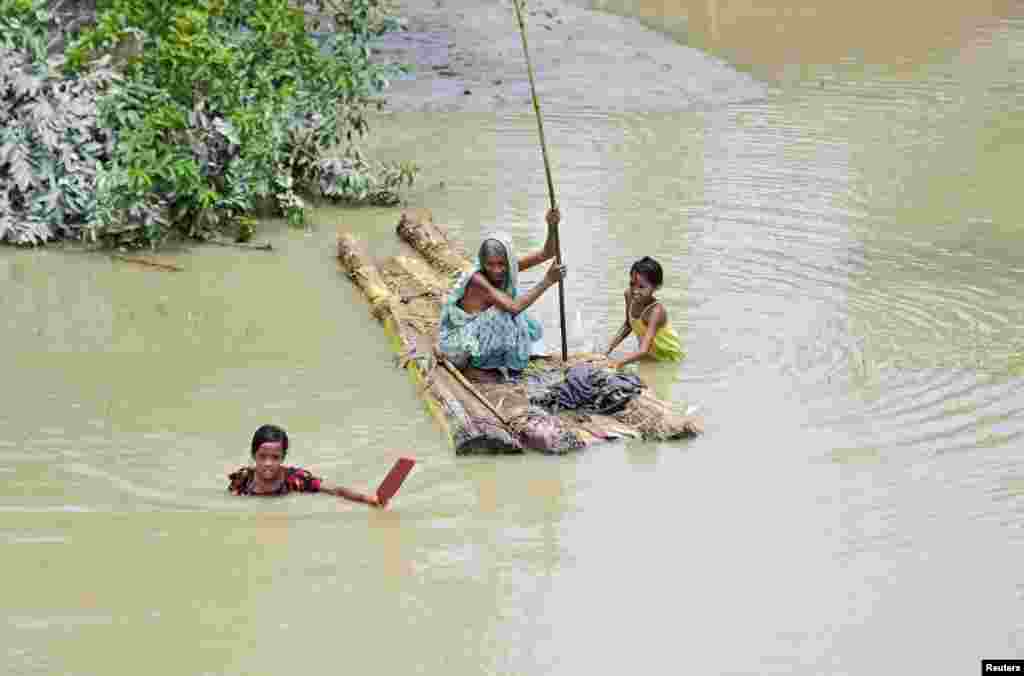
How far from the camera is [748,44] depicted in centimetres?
1816

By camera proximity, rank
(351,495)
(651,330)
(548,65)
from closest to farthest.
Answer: (351,495) < (651,330) < (548,65)

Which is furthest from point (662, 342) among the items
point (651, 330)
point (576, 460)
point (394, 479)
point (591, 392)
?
point (394, 479)

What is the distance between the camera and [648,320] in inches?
329

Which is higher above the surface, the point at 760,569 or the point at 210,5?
the point at 210,5

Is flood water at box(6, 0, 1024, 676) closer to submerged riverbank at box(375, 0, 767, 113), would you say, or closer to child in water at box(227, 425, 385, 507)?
child in water at box(227, 425, 385, 507)

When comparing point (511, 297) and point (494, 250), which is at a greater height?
point (494, 250)

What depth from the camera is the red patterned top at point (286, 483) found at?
6406mm

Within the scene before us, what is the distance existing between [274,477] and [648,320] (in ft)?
8.82

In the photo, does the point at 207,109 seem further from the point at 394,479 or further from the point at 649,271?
the point at 394,479

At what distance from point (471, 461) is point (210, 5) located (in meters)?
4.73

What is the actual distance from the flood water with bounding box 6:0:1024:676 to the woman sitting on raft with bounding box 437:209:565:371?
0.36 meters

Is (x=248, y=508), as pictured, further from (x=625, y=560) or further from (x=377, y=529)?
(x=625, y=560)

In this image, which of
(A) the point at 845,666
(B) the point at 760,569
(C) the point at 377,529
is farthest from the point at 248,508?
(A) the point at 845,666

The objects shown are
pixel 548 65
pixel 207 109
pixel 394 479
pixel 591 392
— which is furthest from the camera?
pixel 548 65
